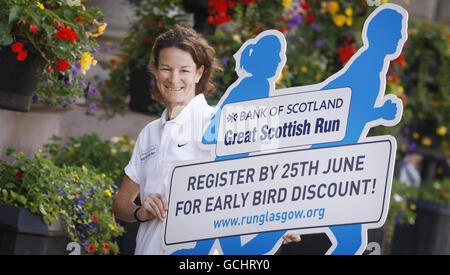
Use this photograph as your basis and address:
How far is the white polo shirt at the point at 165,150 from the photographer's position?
264 cm

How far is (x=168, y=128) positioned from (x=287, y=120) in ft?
1.46

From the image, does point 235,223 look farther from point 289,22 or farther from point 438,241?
point 438,241

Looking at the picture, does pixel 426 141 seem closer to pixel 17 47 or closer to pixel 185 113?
pixel 185 113

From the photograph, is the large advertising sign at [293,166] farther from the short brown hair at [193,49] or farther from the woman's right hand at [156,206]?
the short brown hair at [193,49]

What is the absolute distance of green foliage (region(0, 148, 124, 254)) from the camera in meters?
2.82

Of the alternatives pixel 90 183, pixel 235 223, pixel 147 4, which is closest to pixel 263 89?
→ pixel 235 223

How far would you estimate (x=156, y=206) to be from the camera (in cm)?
261

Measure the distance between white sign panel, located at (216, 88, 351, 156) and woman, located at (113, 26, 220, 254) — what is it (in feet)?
0.32

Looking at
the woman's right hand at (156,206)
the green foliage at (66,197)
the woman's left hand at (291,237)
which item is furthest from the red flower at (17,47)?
the woman's left hand at (291,237)

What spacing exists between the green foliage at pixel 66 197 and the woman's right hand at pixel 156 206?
1.39 feet

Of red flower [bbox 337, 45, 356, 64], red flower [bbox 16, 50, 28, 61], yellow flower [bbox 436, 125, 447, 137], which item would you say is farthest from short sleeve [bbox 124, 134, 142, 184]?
yellow flower [bbox 436, 125, 447, 137]
